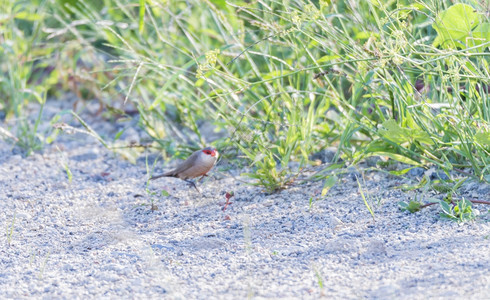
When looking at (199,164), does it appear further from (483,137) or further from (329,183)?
(483,137)

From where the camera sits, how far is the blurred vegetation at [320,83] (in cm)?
280

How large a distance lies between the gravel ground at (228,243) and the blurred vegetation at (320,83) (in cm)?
23

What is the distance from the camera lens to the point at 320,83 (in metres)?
3.66

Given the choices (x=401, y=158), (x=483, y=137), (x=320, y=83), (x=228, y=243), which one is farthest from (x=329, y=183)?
(x=320, y=83)

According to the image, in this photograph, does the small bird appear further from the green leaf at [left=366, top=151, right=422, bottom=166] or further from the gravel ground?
the green leaf at [left=366, top=151, right=422, bottom=166]

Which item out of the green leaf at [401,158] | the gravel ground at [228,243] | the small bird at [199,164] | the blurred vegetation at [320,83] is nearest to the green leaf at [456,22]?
the blurred vegetation at [320,83]

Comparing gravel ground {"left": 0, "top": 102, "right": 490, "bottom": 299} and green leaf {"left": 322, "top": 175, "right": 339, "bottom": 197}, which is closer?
gravel ground {"left": 0, "top": 102, "right": 490, "bottom": 299}

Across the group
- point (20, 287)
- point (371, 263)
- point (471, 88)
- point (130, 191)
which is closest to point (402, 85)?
point (471, 88)

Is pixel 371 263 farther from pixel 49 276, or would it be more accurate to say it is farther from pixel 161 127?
pixel 161 127

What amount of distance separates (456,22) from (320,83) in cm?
97

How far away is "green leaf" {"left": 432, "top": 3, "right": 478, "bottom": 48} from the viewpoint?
9.16 feet

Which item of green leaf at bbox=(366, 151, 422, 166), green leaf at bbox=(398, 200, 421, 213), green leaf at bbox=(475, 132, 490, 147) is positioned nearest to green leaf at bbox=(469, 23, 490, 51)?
green leaf at bbox=(475, 132, 490, 147)

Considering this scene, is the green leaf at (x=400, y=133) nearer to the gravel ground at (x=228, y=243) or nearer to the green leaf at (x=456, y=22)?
the gravel ground at (x=228, y=243)

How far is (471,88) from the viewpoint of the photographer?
2891mm
